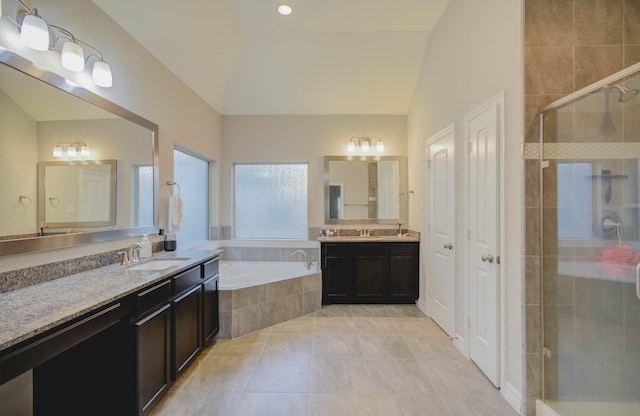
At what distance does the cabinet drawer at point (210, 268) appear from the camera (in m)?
2.60

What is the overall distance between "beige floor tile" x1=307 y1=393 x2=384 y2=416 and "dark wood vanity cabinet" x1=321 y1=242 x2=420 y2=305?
1.88 m

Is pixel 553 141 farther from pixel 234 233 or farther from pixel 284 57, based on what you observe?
pixel 234 233

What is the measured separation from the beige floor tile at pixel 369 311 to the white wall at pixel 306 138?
4.43 ft

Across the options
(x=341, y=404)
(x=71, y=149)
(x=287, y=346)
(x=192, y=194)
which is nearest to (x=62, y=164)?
(x=71, y=149)

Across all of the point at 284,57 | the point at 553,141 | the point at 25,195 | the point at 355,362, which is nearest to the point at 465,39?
the point at 553,141

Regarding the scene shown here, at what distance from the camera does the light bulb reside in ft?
4.97

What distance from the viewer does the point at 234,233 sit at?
4.53 metres

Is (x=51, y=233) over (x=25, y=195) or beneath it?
beneath

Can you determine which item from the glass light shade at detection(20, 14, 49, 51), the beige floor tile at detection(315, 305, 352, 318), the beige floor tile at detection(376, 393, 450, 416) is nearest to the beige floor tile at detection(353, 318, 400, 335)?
the beige floor tile at detection(315, 305, 352, 318)

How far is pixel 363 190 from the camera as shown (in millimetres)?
4441

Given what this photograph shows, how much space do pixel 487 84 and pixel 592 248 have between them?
1.35 metres

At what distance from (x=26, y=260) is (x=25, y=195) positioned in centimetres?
37

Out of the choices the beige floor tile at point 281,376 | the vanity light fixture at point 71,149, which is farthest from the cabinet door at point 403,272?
the vanity light fixture at point 71,149

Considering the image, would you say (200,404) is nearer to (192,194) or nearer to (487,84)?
(192,194)
